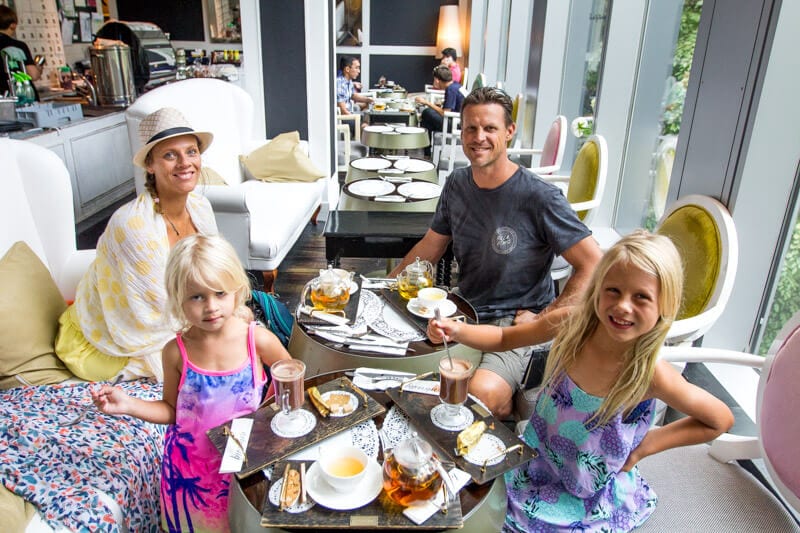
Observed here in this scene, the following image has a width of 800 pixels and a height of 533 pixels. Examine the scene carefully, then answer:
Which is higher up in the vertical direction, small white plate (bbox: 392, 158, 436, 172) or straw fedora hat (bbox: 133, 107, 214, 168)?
straw fedora hat (bbox: 133, 107, 214, 168)

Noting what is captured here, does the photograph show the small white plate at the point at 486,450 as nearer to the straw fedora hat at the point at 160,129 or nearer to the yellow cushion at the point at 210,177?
the straw fedora hat at the point at 160,129

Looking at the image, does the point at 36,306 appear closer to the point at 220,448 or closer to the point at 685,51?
the point at 220,448

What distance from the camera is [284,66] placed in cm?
456

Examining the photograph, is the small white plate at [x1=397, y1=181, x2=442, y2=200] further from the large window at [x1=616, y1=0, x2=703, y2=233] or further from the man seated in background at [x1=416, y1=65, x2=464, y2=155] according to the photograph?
the man seated in background at [x1=416, y1=65, x2=464, y2=155]

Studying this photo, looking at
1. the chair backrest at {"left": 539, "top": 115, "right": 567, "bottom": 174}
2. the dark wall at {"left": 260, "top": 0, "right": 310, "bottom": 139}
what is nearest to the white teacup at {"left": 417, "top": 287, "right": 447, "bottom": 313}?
the chair backrest at {"left": 539, "top": 115, "right": 567, "bottom": 174}

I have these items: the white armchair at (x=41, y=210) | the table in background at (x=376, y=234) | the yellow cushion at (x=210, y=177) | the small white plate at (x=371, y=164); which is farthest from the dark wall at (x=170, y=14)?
the white armchair at (x=41, y=210)

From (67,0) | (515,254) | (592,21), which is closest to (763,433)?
(515,254)

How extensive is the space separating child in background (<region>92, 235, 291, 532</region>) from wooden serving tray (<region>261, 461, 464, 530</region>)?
1.29 ft

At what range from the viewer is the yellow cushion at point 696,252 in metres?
1.69

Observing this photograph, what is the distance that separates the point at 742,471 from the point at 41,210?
238 cm

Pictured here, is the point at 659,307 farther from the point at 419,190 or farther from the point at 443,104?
the point at 443,104

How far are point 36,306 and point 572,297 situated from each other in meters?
1.77

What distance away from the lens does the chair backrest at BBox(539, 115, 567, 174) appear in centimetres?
359

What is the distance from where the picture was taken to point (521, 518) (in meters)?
1.25
